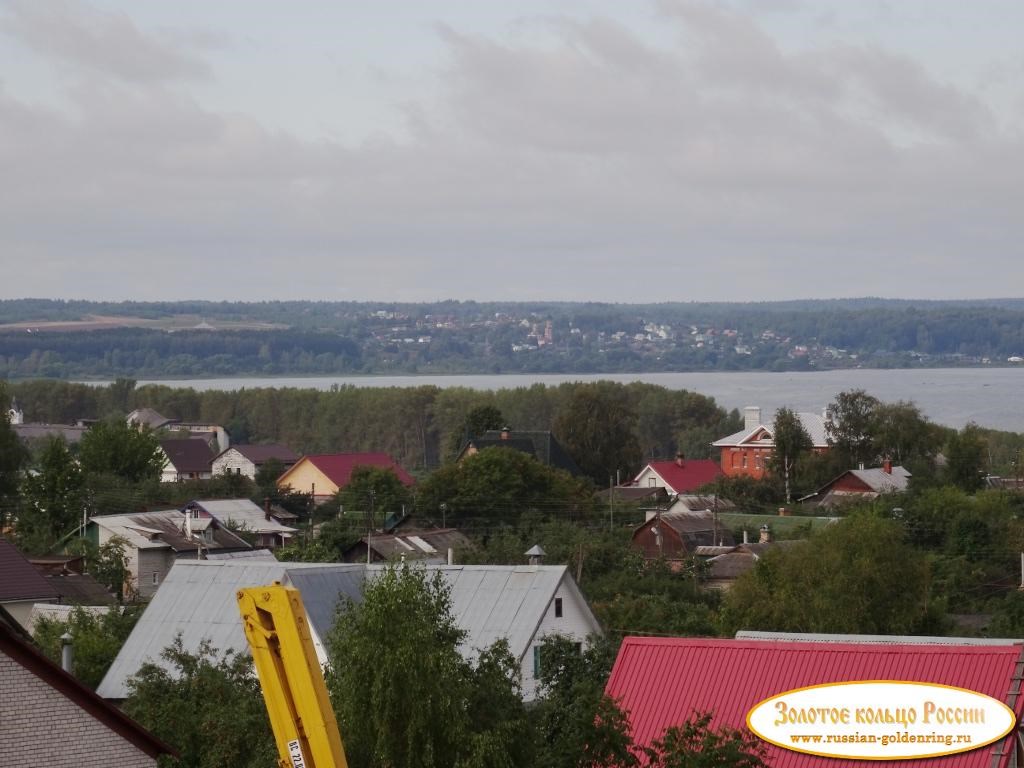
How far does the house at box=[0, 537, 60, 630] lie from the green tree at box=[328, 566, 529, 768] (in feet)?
70.1

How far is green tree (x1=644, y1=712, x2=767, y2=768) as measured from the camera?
17031 millimetres

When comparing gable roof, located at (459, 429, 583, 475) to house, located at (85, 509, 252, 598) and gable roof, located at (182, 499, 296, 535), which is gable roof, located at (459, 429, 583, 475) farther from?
house, located at (85, 509, 252, 598)

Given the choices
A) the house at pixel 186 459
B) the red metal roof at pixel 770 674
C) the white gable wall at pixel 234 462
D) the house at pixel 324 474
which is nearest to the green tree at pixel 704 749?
the red metal roof at pixel 770 674

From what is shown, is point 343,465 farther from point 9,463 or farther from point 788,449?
point 788,449

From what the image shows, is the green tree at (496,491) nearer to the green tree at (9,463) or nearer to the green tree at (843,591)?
the green tree at (9,463)

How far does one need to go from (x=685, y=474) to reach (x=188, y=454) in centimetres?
3541

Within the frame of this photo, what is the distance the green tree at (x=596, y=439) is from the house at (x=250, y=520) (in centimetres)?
3661

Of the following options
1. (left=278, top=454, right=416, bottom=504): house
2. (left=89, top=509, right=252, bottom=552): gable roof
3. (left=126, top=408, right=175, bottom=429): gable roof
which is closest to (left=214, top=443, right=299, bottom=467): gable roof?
(left=278, top=454, right=416, bottom=504): house

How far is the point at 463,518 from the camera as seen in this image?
73812 millimetres

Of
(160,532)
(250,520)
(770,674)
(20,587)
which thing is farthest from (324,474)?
(770,674)

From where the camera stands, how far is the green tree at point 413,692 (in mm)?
16703

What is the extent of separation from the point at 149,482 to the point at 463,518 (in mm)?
19261

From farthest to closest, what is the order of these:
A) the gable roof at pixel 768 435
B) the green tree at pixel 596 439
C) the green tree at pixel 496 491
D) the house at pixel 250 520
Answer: the green tree at pixel 596 439
the gable roof at pixel 768 435
the green tree at pixel 496 491
the house at pixel 250 520

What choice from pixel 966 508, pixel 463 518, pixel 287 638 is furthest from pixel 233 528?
pixel 287 638
